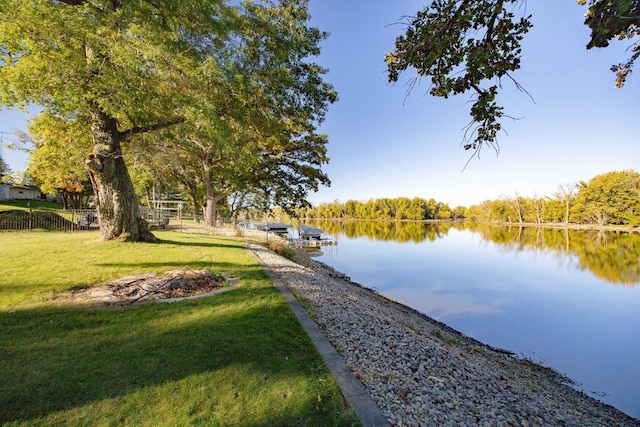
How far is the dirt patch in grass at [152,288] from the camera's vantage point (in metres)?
4.96

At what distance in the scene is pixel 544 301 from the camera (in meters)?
13.0

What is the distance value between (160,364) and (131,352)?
1.66 feet

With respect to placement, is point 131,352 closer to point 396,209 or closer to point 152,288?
point 152,288

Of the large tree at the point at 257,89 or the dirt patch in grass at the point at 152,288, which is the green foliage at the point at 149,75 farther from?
the dirt patch in grass at the point at 152,288

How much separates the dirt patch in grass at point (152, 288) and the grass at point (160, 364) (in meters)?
0.31

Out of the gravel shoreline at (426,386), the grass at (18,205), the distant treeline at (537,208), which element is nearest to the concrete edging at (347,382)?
the gravel shoreline at (426,386)

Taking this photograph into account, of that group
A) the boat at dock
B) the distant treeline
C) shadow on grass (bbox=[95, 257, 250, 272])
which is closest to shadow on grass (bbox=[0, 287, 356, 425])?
shadow on grass (bbox=[95, 257, 250, 272])

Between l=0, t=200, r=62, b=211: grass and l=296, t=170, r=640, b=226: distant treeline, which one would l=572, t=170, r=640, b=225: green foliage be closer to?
l=296, t=170, r=640, b=226: distant treeline

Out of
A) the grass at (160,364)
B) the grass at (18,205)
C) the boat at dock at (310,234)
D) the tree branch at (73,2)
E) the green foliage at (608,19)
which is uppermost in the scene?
the tree branch at (73,2)

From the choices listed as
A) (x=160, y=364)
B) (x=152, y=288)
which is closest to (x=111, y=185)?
(x=152, y=288)

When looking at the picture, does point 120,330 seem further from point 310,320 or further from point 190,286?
point 310,320

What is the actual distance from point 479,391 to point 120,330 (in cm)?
462

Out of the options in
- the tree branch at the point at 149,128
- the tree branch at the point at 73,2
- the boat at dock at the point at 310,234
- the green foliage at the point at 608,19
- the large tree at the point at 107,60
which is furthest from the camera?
the boat at dock at the point at 310,234

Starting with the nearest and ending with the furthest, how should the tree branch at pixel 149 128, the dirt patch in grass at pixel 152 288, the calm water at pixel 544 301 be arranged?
the dirt patch in grass at pixel 152 288
the calm water at pixel 544 301
the tree branch at pixel 149 128
